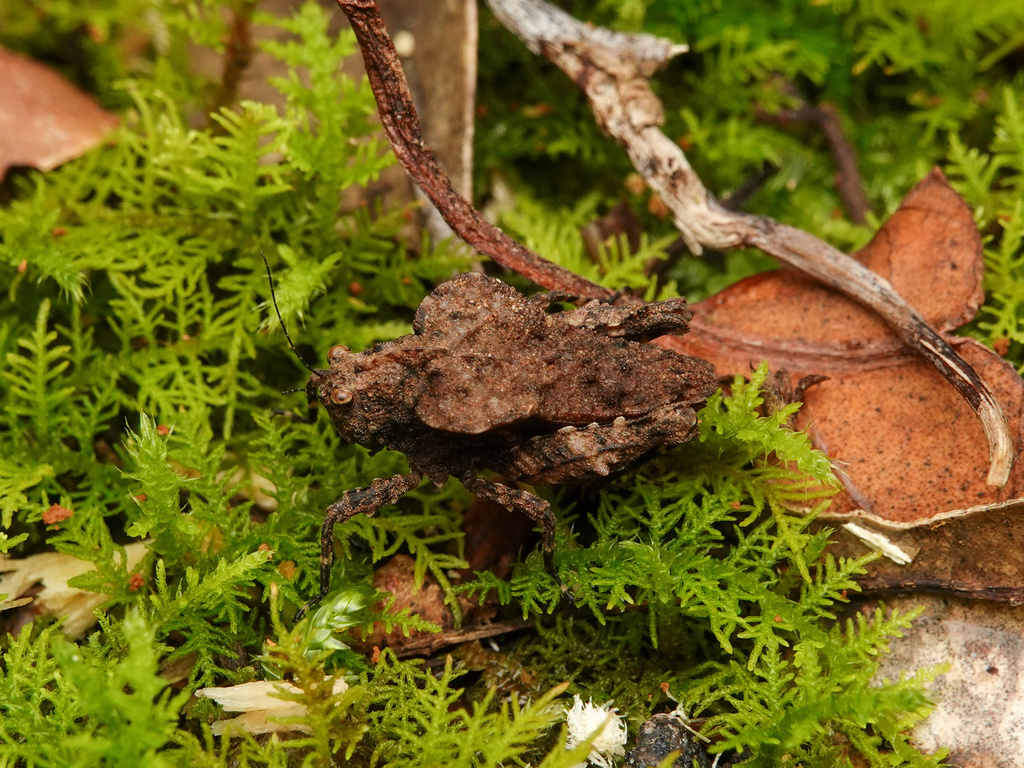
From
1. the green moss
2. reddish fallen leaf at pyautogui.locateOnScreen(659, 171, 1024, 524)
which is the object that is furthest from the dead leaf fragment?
reddish fallen leaf at pyautogui.locateOnScreen(659, 171, 1024, 524)

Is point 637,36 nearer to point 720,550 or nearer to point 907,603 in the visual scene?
point 720,550

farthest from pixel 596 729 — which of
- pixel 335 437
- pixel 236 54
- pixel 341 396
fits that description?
pixel 236 54

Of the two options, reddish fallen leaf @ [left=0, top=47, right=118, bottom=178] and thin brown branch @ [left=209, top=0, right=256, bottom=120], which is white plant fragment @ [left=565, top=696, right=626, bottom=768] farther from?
reddish fallen leaf @ [left=0, top=47, right=118, bottom=178]

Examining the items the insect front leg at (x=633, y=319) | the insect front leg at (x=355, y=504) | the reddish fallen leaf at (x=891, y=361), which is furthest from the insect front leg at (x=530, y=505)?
the reddish fallen leaf at (x=891, y=361)

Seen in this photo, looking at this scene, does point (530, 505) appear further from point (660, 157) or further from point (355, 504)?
point (660, 157)

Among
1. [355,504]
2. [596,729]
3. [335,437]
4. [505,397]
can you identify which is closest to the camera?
[596,729]

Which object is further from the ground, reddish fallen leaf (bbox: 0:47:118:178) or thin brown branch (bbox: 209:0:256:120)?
thin brown branch (bbox: 209:0:256:120)

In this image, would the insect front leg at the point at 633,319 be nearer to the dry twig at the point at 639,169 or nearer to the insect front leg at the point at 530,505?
the dry twig at the point at 639,169
